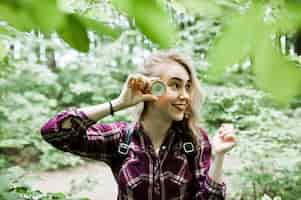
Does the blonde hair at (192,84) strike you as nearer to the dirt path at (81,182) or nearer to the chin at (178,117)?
the chin at (178,117)

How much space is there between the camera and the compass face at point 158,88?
1.03 metres

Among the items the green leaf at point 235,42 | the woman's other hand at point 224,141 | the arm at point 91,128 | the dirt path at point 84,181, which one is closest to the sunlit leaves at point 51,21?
the green leaf at point 235,42

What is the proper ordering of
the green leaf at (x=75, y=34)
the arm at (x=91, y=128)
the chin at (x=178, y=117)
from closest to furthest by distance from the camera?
the green leaf at (x=75, y=34) → the arm at (x=91, y=128) → the chin at (x=178, y=117)

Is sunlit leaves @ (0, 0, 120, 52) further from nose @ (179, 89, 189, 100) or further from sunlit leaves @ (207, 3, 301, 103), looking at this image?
nose @ (179, 89, 189, 100)

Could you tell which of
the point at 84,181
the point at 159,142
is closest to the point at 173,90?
the point at 159,142

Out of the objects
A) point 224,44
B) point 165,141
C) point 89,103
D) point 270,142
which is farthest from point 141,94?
point 89,103

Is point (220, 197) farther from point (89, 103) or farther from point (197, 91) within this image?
point (89, 103)

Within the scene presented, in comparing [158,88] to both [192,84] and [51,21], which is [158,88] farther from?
[51,21]

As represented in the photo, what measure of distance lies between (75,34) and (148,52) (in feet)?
3.35

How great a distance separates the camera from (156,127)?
116 cm

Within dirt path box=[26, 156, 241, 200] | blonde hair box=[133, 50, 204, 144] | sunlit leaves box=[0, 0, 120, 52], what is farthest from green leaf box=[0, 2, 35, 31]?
dirt path box=[26, 156, 241, 200]

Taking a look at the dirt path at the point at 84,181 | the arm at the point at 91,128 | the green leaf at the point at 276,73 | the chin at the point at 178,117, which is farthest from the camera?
the dirt path at the point at 84,181

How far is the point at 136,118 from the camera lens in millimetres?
1195

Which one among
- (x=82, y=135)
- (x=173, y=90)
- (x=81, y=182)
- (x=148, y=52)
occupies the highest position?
(x=148, y=52)
